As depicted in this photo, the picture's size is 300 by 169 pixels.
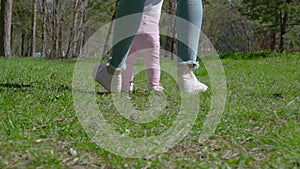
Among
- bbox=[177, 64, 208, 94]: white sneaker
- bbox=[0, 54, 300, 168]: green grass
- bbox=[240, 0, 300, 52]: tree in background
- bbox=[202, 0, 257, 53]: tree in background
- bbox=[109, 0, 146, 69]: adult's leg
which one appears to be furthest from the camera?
bbox=[202, 0, 257, 53]: tree in background

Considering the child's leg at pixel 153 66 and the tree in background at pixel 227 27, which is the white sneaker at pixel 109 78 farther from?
the tree in background at pixel 227 27

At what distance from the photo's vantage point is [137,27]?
1.91 m

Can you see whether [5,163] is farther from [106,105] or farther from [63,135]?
[106,105]

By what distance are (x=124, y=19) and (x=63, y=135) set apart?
2.89 feet

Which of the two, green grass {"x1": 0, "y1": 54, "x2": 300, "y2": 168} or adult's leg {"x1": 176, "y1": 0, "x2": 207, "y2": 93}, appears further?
adult's leg {"x1": 176, "y1": 0, "x2": 207, "y2": 93}

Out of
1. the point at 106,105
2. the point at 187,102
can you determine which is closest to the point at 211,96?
the point at 187,102

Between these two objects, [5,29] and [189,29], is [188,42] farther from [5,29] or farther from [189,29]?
[5,29]

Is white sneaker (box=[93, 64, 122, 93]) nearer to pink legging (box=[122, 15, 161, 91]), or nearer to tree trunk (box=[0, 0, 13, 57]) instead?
pink legging (box=[122, 15, 161, 91])

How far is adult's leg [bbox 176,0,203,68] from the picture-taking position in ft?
6.82

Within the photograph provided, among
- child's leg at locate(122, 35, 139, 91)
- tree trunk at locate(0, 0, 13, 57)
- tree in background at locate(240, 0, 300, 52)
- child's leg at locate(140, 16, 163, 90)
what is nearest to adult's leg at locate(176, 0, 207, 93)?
child's leg at locate(140, 16, 163, 90)

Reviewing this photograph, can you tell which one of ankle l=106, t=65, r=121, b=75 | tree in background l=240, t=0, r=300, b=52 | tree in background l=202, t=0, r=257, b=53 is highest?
ankle l=106, t=65, r=121, b=75

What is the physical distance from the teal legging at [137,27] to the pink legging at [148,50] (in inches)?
7.3

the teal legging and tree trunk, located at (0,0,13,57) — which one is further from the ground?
the teal legging

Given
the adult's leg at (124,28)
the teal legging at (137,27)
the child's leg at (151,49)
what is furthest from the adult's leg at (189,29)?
the adult's leg at (124,28)
